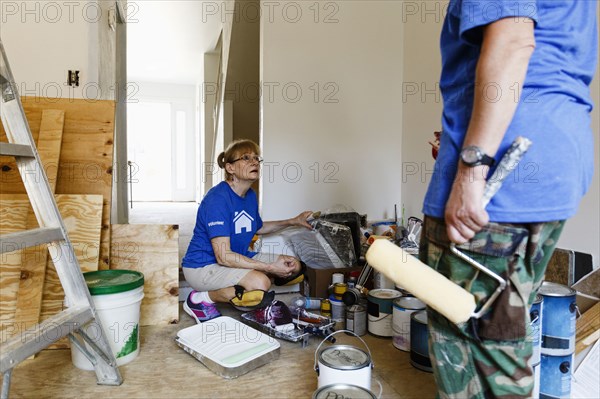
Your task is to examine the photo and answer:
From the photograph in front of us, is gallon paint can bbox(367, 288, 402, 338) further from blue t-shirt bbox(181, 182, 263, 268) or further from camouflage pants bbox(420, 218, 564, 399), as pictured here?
camouflage pants bbox(420, 218, 564, 399)

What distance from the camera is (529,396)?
935 millimetres

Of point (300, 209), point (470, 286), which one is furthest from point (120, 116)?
point (470, 286)

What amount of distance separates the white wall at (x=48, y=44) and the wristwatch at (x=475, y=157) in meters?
2.38

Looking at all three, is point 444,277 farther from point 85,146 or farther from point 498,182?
point 85,146

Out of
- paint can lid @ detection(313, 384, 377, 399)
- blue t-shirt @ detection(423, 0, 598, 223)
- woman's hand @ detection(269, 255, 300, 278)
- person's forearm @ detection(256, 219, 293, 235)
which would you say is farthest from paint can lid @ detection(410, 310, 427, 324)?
person's forearm @ detection(256, 219, 293, 235)

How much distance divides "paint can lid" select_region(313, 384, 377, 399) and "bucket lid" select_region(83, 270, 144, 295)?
0.98 meters

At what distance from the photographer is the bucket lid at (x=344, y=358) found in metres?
1.36

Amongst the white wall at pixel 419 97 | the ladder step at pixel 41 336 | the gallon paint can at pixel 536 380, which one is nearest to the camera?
the ladder step at pixel 41 336

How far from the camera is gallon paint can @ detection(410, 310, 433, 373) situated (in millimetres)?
1729

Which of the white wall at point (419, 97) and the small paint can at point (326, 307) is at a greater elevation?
the white wall at point (419, 97)

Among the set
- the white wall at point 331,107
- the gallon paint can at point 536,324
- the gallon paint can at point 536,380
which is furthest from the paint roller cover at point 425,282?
the white wall at point 331,107

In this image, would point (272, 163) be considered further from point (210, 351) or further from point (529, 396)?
point (529, 396)

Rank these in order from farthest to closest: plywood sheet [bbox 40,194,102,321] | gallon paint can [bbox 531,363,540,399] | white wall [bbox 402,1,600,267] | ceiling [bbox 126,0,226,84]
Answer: ceiling [bbox 126,0,226,84], white wall [bbox 402,1,600,267], plywood sheet [bbox 40,194,102,321], gallon paint can [bbox 531,363,540,399]

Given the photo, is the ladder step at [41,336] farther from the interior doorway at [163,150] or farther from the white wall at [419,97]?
the interior doorway at [163,150]
